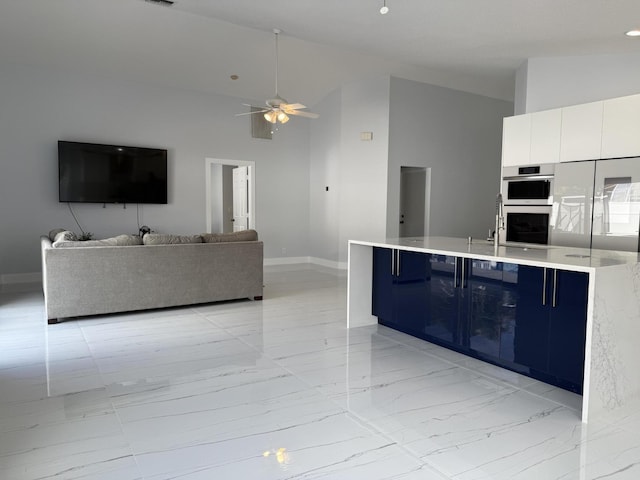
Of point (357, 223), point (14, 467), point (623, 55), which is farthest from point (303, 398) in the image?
point (357, 223)

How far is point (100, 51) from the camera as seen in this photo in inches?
252

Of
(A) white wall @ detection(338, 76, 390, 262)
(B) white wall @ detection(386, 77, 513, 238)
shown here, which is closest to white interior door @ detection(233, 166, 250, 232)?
(A) white wall @ detection(338, 76, 390, 262)

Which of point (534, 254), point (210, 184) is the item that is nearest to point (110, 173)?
point (210, 184)

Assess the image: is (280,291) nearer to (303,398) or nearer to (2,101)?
(303,398)

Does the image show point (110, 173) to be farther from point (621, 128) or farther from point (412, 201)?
point (621, 128)

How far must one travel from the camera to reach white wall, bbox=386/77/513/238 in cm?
773

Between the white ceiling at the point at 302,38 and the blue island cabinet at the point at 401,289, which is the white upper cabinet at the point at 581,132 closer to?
the white ceiling at the point at 302,38

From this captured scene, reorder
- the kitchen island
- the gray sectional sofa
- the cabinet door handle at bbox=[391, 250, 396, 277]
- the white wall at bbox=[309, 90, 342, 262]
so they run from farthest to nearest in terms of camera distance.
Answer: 1. the white wall at bbox=[309, 90, 342, 262]
2. the gray sectional sofa
3. the cabinet door handle at bbox=[391, 250, 396, 277]
4. the kitchen island

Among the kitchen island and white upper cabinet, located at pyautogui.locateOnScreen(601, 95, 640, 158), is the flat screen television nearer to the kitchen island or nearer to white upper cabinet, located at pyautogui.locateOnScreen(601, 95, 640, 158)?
the kitchen island

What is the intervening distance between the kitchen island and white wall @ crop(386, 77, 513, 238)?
172 inches

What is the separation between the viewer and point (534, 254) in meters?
2.92

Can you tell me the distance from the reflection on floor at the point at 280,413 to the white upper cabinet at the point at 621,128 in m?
2.75

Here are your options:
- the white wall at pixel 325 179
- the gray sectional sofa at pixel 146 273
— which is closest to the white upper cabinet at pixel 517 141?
the gray sectional sofa at pixel 146 273

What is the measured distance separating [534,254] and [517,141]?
2883 mm
